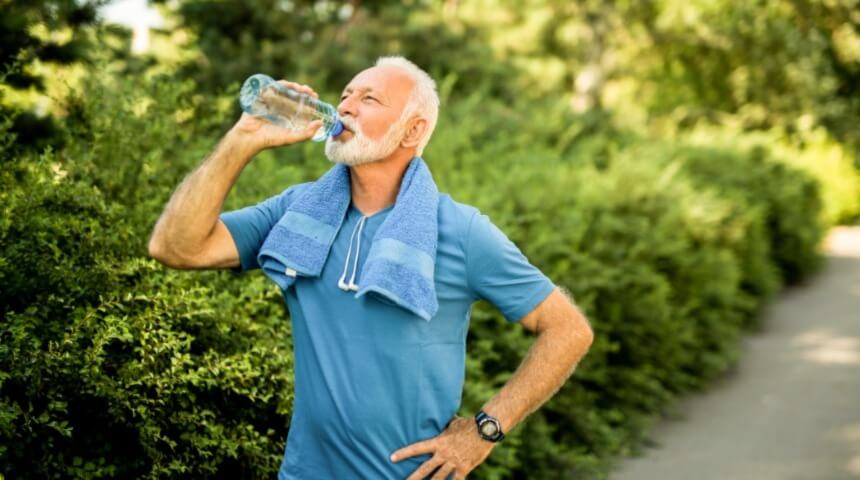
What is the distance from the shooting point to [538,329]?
2902 millimetres

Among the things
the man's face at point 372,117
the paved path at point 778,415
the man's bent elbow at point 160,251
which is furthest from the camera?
the paved path at point 778,415

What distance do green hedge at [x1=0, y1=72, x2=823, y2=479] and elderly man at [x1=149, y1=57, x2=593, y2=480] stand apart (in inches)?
28.2

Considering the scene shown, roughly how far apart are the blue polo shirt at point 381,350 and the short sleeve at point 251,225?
0.02 metres

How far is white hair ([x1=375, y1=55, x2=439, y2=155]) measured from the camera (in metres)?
3.01

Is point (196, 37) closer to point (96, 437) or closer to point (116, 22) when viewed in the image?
point (116, 22)

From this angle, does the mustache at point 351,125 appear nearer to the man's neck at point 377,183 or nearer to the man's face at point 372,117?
the man's face at point 372,117

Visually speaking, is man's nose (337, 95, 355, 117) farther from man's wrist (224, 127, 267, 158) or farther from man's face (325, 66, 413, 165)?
man's wrist (224, 127, 267, 158)

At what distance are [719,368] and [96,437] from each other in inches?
260

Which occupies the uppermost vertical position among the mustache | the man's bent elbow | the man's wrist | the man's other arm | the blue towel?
the man's wrist

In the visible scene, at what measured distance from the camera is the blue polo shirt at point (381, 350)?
2.71m

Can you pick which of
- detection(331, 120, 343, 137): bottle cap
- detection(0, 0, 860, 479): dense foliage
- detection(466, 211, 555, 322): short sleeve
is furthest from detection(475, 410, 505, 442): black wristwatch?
detection(0, 0, 860, 479): dense foliage

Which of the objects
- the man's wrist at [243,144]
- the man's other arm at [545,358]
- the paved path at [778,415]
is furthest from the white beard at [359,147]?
the paved path at [778,415]

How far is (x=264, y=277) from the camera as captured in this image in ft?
14.9

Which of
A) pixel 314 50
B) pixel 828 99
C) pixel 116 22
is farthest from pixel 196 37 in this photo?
pixel 828 99
